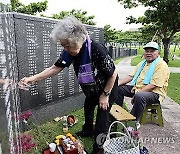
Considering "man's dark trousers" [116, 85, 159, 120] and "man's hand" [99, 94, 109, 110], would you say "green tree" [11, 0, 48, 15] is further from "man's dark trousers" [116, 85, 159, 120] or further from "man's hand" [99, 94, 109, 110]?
"man's hand" [99, 94, 109, 110]

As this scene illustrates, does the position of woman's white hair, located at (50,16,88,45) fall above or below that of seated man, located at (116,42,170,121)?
above

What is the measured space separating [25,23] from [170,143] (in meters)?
2.52

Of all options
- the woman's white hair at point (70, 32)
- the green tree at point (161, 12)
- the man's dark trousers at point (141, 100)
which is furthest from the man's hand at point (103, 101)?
the green tree at point (161, 12)

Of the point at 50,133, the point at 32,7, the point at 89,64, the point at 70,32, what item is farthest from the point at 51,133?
the point at 32,7

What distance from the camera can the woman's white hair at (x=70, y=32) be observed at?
2164mm

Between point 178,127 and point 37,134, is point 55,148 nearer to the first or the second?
point 37,134

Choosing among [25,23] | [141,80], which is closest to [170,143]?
[141,80]

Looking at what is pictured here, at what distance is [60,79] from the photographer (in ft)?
14.2

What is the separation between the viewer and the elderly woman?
2203mm

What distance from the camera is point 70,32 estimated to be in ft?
7.09

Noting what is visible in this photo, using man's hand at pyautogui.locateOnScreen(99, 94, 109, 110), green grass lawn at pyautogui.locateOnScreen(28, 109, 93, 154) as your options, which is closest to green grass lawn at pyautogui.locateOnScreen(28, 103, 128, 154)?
green grass lawn at pyautogui.locateOnScreen(28, 109, 93, 154)

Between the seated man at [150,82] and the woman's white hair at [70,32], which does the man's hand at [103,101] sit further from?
the seated man at [150,82]

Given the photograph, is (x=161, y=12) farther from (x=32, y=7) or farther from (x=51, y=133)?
(x=51, y=133)

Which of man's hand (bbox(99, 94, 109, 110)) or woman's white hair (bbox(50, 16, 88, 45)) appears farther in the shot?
man's hand (bbox(99, 94, 109, 110))
